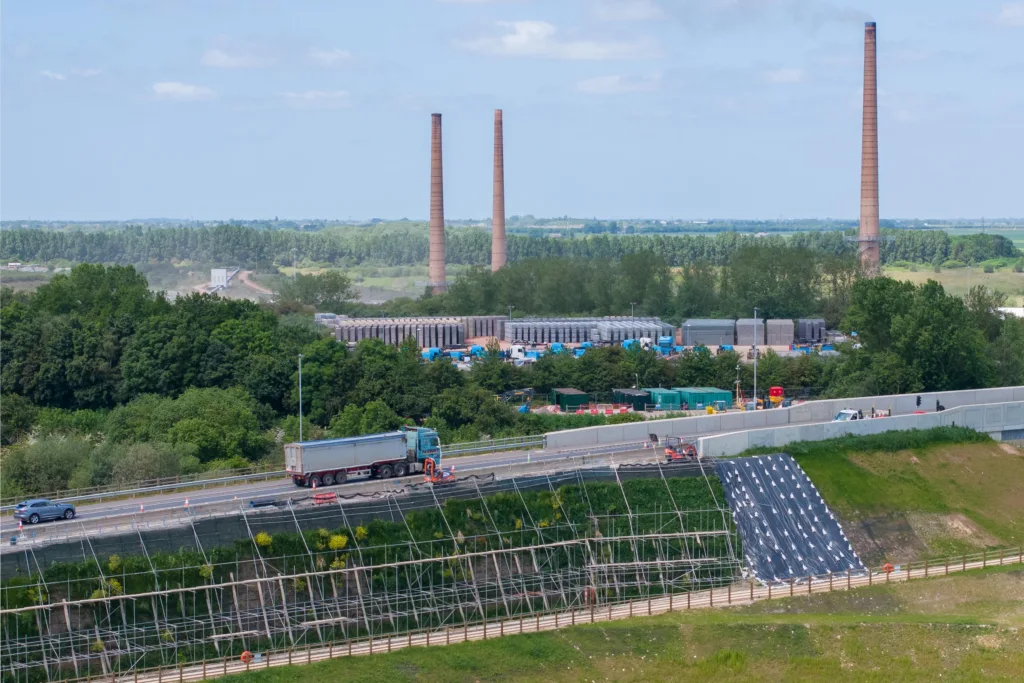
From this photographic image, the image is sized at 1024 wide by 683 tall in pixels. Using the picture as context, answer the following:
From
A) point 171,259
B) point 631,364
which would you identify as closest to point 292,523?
point 631,364

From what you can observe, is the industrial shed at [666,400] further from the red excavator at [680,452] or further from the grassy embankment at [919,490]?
the red excavator at [680,452]

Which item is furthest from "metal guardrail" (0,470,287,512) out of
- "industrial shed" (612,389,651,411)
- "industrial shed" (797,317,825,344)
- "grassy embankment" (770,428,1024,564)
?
"industrial shed" (797,317,825,344)

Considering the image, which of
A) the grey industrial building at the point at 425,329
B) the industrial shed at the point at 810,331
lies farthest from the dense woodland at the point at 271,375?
the grey industrial building at the point at 425,329

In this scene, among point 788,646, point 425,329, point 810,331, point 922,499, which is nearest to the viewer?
point 788,646

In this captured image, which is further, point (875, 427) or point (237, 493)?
point (875, 427)

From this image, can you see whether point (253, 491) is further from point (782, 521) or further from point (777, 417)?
point (777, 417)

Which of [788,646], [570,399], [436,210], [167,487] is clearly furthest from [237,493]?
[436,210]

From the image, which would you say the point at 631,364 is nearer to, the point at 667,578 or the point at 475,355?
the point at 475,355
